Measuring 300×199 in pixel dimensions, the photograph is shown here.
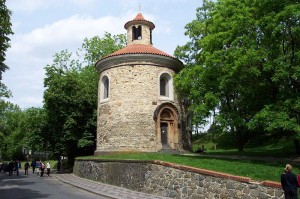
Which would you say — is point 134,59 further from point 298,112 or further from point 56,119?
point 298,112

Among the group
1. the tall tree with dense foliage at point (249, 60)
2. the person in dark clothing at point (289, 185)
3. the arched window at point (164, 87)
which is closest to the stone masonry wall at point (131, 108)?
the arched window at point (164, 87)

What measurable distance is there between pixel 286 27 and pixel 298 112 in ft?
14.2

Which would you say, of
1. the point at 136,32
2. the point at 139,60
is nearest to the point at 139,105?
the point at 139,60

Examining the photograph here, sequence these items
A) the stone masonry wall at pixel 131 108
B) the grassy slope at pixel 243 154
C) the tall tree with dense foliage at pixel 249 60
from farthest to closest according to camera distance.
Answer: the stone masonry wall at pixel 131 108 → the tall tree with dense foliage at pixel 249 60 → the grassy slope at pixel 243 154

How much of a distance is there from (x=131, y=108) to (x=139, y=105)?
0.66 meters

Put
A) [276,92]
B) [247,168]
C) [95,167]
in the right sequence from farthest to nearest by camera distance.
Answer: [95,167] < [276,92] < [247,168]

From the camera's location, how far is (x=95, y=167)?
2169 centimetres

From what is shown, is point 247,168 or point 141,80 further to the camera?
point 141,80

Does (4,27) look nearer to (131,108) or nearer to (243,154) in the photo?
(131,108)

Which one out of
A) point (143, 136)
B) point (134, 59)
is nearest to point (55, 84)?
point (134, 59)

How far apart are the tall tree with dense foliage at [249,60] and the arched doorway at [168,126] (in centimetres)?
541

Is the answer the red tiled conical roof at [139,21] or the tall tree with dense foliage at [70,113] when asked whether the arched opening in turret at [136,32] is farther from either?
the tall tree with dense foliage at [70,113]

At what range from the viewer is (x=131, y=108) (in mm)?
24109

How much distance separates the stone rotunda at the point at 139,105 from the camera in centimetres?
2388
